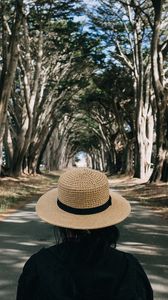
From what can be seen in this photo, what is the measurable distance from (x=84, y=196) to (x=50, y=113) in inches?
1430

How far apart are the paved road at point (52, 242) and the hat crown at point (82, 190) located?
12.2 feet

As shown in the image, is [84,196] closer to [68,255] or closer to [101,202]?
[101,202]

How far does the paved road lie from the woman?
3.65 m

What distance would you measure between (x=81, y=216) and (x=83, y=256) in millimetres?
161

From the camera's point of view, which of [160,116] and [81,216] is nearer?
[81,216]

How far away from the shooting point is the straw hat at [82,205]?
7.21 ft

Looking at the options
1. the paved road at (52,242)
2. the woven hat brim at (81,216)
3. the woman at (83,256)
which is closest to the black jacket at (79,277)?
the woman at (83,256)

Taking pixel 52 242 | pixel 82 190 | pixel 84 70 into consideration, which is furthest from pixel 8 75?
pixel 84 70

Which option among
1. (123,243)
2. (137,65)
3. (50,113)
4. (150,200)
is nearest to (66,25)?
(137,65)

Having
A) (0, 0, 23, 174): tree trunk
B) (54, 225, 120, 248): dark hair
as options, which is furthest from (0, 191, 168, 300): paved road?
(0, 0, 23, 174): tree trunk

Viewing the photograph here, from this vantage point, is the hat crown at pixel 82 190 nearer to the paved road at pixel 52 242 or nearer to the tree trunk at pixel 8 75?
the paved road at pixel 52 242

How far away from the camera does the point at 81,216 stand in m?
2.21

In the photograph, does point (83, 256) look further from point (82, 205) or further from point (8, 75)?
point (8, 75)

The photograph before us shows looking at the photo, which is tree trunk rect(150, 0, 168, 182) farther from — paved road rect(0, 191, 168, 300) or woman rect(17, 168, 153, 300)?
woman rect(17, 168, 153, 300)
